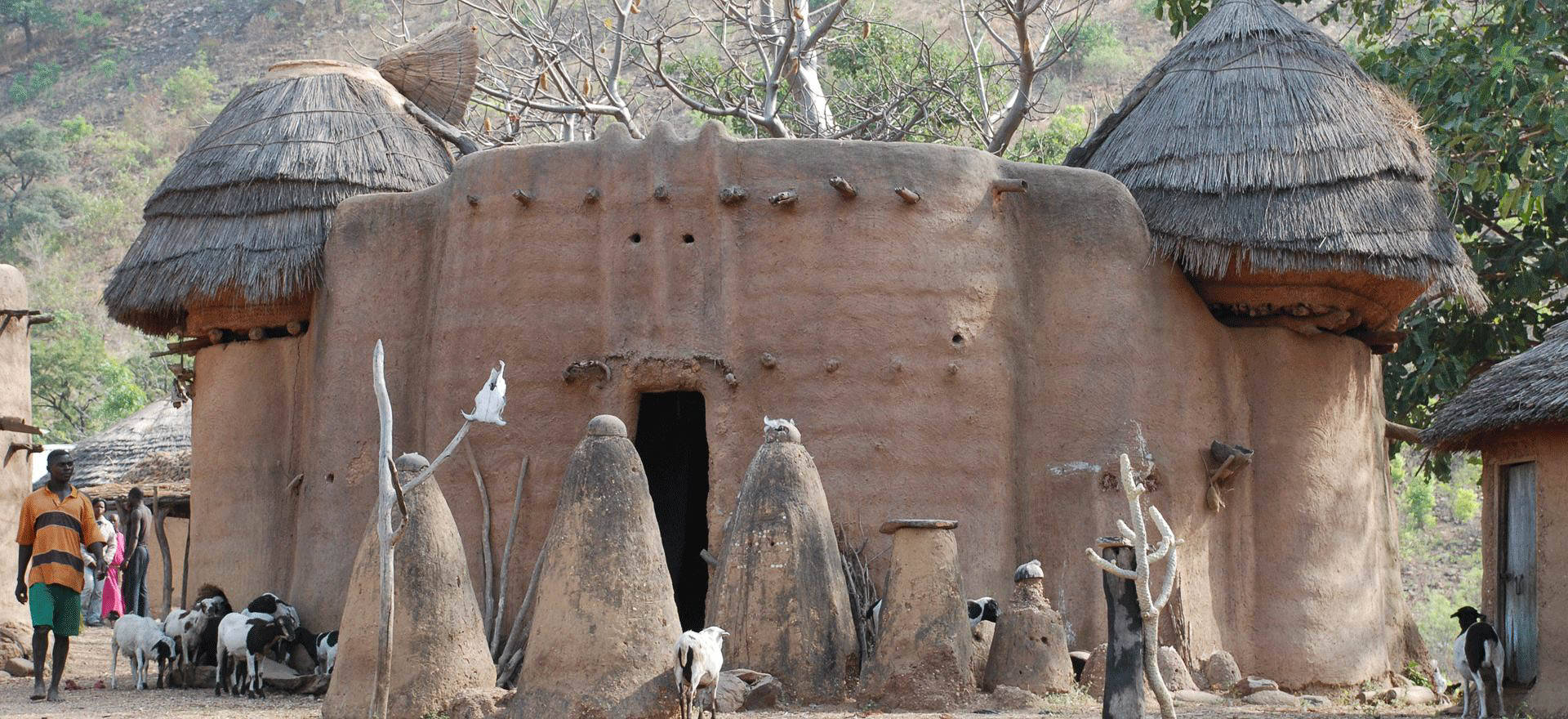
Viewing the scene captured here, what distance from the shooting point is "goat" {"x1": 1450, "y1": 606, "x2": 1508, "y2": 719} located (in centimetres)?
928

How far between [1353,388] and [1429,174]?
1443mm

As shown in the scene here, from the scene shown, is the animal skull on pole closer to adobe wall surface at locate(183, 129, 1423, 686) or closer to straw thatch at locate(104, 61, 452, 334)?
adobe wall surface at locate(183, 129, 1423, 686)

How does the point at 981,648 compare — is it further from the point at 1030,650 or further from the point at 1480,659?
the point at 1480,659

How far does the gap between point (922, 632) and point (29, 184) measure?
3753cm

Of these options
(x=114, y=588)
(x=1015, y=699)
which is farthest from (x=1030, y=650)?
(x=114, y=588)

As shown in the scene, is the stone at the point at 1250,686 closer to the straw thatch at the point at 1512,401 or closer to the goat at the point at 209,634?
the straw thatch at the point at 1512,401

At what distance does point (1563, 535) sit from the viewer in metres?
9.38

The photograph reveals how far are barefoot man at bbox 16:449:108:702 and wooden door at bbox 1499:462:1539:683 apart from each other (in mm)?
7721

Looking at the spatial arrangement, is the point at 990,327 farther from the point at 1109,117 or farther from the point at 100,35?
the point at 100,35

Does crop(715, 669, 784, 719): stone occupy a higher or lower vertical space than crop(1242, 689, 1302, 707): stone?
higher

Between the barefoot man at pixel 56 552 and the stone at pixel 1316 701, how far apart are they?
22.4 feet

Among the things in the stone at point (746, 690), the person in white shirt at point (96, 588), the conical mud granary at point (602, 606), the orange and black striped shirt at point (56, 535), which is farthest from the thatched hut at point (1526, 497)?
the person in white shirt at point (96, 588)

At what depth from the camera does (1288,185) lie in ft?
36.7

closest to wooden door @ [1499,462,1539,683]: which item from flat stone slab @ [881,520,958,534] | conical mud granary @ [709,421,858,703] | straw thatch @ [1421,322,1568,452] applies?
straw thatch @ [1421,322,1568,452]
